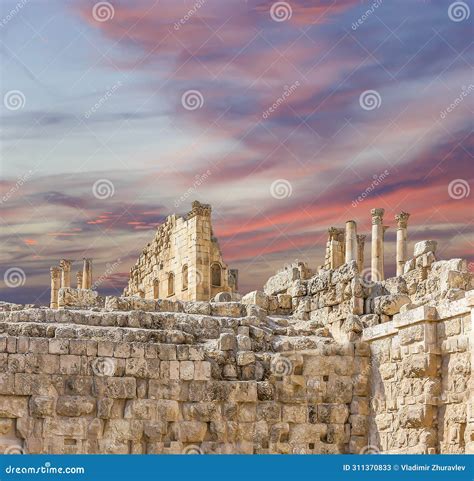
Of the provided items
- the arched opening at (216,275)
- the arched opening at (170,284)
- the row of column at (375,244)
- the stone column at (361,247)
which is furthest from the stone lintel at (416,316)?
the stone column at (361,247)

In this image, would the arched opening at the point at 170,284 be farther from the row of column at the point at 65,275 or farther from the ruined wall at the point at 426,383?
the ruined wall at the point at 426,383

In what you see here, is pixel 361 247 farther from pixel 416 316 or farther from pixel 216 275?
pixel 416 316

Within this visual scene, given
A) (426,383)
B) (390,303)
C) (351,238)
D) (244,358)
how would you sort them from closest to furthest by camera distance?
(426,383)
(244,358)
(390,303)
(351,238)

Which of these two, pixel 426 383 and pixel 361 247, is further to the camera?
pixel 361 247

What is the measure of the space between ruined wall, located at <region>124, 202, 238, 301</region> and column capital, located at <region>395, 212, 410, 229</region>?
5.51 meters

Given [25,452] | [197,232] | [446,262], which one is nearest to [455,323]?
[446,262]

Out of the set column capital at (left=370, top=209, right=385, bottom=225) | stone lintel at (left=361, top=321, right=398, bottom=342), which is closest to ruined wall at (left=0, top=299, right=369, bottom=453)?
stone lintel at (left=361, top=321, right=398, bottom=342)

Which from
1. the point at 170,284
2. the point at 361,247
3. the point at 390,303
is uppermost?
the point at 361,247

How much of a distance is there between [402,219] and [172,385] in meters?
21.8

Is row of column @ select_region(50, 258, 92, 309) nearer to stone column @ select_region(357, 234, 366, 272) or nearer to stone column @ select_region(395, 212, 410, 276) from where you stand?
stone column @ select_region(357, 234, 366, 272)

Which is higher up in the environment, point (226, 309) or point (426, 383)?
point (226, 309)

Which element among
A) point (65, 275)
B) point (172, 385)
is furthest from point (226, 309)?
point (65, 275)

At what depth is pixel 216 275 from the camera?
1305 inches

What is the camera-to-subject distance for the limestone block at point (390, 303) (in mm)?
16156
